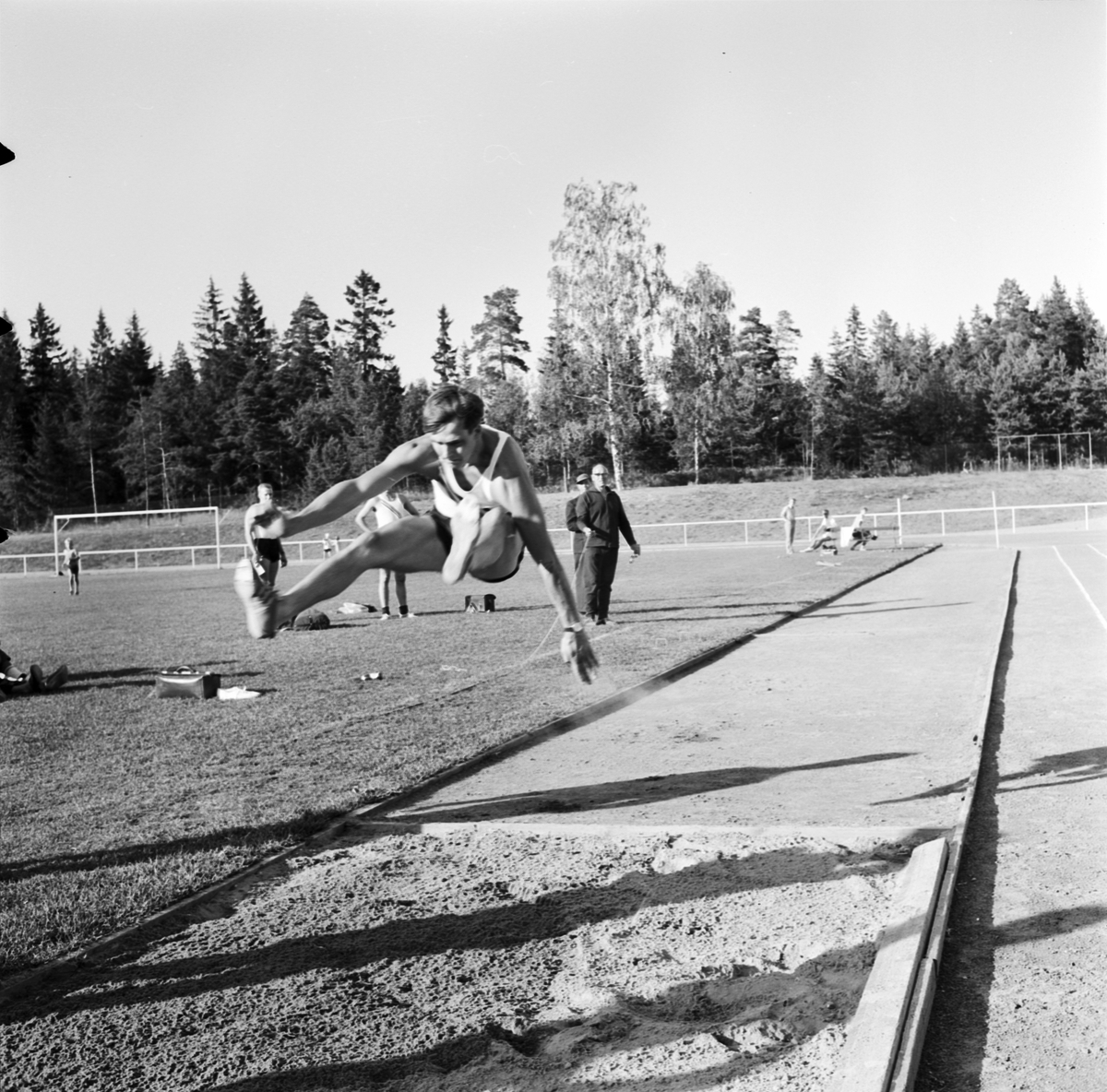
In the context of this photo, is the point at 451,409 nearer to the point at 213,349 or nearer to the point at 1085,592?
the point at 213,349

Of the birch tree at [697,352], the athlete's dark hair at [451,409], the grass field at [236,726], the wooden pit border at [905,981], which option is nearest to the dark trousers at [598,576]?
the grass field at [236,726]

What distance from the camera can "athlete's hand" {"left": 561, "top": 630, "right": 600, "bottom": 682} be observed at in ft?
14.0

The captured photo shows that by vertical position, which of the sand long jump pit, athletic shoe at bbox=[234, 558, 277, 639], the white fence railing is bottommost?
the sand long jump pit

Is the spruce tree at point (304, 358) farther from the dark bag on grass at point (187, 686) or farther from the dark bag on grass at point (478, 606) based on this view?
the dark bag on grass at point (478, 606)

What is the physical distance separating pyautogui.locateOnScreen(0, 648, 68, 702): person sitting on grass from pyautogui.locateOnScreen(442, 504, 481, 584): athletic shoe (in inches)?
392

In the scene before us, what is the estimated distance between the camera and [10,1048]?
168 inches

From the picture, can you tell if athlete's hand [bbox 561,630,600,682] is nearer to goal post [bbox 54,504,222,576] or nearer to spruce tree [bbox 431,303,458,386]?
spruce tree [bbox 431,303,458,386]

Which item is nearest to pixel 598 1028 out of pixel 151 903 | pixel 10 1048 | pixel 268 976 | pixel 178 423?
pixel 268 976

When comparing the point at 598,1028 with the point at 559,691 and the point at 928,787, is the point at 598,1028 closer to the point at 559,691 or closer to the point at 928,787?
the point at 928,787

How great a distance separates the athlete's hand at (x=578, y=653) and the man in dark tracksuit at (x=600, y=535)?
11.0 m

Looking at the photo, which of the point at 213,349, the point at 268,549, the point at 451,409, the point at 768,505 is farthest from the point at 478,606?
the point at 768,505

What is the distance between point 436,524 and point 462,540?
14cm

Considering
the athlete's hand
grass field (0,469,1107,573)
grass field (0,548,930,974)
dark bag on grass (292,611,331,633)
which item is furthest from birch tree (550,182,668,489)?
grass field (0,469,1107,573)

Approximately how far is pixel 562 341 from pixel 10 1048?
6.74m
